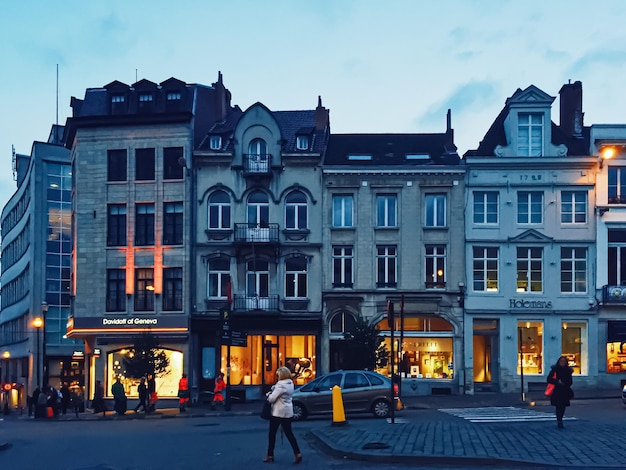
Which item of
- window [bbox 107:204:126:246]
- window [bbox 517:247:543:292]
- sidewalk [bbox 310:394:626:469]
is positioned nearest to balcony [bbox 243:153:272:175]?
window [bbox 107:204:126:246]

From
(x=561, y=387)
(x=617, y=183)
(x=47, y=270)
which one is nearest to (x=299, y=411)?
(x=561, y=387)

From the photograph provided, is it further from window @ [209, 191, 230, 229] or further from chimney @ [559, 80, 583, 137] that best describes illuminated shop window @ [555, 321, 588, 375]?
window @ [209, 191, 230, 229]

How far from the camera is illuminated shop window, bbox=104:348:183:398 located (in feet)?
139

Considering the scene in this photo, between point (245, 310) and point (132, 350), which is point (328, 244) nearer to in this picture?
point (245, 310)

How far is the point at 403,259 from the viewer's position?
4200 centimetres

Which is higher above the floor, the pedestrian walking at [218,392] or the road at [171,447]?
the road at [171,447]

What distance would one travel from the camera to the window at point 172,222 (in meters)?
42.9

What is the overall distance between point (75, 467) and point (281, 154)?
1116 inches

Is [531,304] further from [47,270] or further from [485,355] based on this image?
[47,270]

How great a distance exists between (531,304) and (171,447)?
84.9 ft

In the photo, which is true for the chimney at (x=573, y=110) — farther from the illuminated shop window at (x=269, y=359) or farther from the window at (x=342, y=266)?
the illuminated shop window at (x=269, y=359)

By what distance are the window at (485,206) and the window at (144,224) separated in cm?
1607

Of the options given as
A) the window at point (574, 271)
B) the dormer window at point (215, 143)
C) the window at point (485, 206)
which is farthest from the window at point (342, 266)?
the window at point (574, 271)

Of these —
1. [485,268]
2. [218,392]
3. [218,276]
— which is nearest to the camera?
[218,392]
